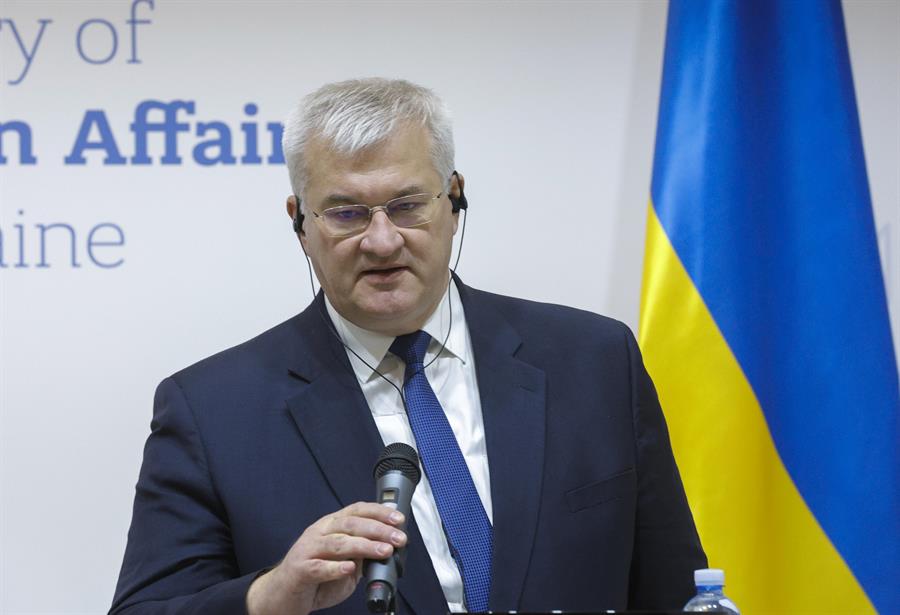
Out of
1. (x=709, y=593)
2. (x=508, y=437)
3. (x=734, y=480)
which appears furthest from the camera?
(x=734, y=480)

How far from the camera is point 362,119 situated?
216 centimetres

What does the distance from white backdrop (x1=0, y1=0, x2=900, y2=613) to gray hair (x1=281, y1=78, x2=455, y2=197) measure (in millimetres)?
803

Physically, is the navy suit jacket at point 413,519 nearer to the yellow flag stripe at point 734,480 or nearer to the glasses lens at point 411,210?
the glasses lens at point 411,210

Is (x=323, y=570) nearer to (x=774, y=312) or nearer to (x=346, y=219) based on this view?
(x=346, y=219)

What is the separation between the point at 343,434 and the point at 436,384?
22 cm

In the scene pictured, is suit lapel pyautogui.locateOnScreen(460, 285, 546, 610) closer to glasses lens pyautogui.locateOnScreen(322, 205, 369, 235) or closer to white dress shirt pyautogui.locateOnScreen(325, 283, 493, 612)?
white dress shirt pyautogui.locateOnScreen(325, 283, 493, 612)

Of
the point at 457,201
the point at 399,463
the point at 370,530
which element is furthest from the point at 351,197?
the point at 370,530

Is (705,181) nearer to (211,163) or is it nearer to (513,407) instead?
(513,407)

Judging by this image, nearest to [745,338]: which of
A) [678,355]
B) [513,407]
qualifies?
[678,355]

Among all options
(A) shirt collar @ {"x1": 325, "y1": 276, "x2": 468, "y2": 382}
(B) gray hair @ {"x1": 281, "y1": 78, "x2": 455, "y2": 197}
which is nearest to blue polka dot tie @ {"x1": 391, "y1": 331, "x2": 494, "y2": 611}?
(A) shirt collar @ {"x1": 325, "y1": 276, "x2": 468, "y2": 382}

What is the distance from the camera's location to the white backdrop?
119 inches

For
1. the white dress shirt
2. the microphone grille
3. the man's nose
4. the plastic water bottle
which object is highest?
the man's nose

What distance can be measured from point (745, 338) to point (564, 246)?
1.78 ft

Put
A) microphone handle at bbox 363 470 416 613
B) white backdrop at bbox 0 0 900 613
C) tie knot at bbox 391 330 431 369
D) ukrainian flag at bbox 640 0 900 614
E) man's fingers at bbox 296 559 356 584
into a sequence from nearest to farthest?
microphone handle at bbox 363 470 416 613 < man's fingers at bbox 296 559 356 584 < tie knot at bbox 391 330 431 369 < ukrainian flag at bbox 640 0 900 614 < white backdrop at bbox 0 0 900 613
